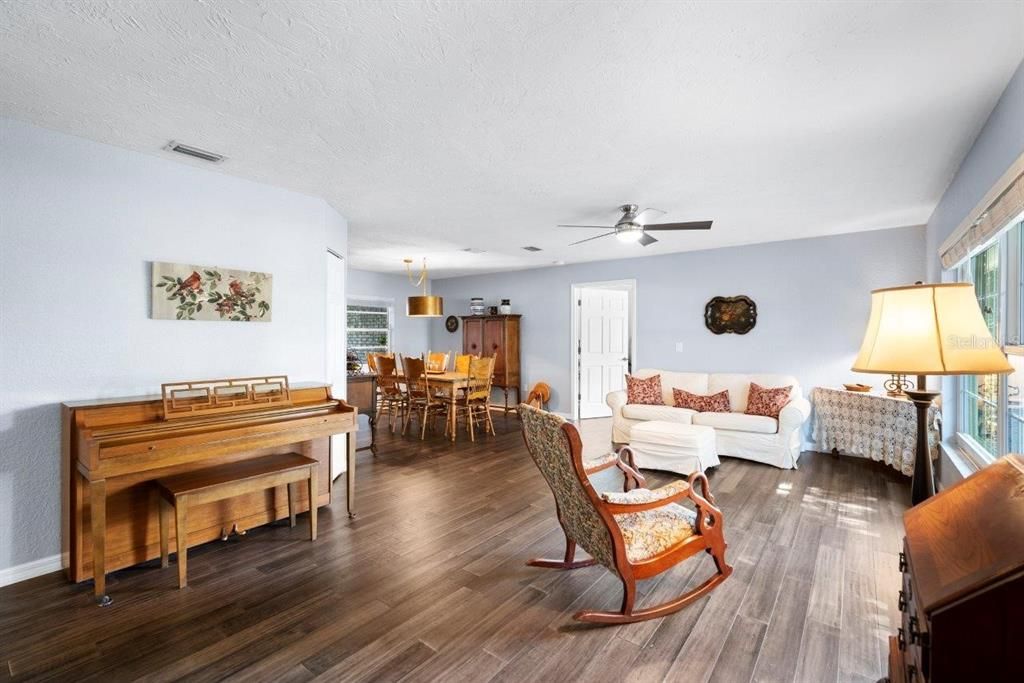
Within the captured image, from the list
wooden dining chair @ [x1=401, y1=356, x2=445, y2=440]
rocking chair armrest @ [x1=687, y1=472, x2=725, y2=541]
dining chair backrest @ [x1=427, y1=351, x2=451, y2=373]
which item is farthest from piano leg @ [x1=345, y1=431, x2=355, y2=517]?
dining chair backrest @ [x1=427, y1=351, x2=451, y2=373]

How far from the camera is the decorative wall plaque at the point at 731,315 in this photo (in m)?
5.54

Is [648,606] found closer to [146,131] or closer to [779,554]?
[779,554]

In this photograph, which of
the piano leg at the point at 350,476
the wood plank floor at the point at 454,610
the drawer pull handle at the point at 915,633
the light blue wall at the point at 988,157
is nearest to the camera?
the drawer pull handle at the point at 915,633

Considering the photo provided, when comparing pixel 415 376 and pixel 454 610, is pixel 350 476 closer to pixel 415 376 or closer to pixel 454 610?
pixel 454 610

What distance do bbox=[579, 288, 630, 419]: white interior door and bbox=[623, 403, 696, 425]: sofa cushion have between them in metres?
1.74

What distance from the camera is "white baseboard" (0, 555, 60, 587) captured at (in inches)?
92.5

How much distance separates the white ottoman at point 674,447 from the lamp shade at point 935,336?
2.85m

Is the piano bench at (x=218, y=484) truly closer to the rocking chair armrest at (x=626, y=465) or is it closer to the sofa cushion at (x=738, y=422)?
the rocking chair armrest at (x=626, y=465)

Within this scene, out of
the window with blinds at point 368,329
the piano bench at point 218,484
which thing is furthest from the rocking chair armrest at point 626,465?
the window with blinds at point 368,329

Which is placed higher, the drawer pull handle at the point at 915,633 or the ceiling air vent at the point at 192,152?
the ceiling air vent at the point at 192,152

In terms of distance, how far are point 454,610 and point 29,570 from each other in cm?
232

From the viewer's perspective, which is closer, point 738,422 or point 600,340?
point 738,422

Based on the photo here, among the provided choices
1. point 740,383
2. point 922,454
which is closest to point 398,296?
point 740,383

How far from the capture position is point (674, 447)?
4203 millimetres
